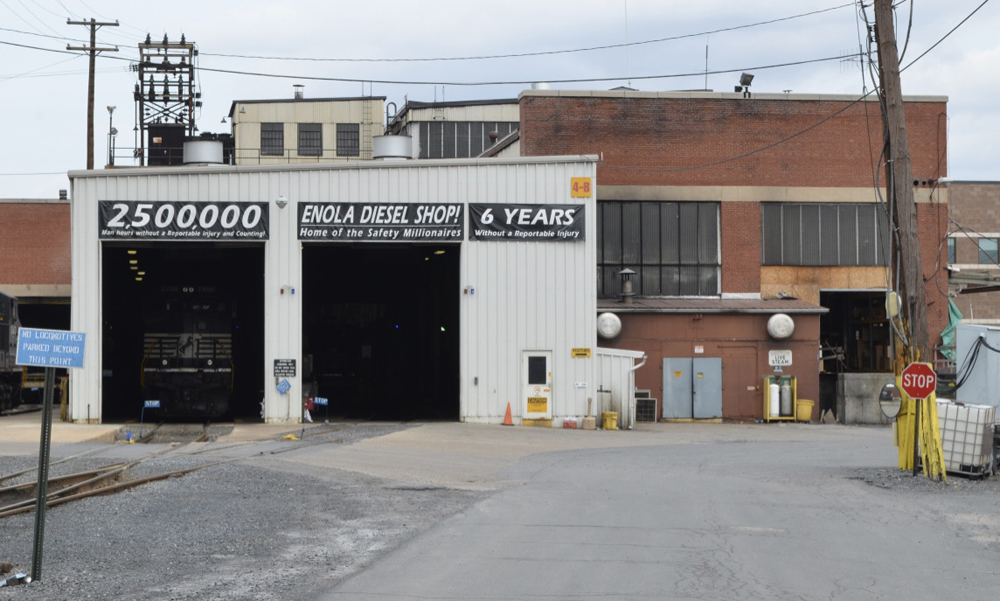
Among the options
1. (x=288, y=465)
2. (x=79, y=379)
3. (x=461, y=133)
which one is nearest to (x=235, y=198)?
(x=79, y=379)

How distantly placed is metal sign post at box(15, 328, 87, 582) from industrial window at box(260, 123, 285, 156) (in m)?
59.0

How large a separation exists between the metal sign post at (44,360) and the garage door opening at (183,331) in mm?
21661

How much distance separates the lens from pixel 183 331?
33.8 meters

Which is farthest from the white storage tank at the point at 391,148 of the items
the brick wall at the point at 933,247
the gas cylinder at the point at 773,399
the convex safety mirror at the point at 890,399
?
the brick wall at the point at 933,247

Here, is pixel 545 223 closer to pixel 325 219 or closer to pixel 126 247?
pixel 325 219

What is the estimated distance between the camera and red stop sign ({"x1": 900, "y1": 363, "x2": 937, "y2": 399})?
2025 cm

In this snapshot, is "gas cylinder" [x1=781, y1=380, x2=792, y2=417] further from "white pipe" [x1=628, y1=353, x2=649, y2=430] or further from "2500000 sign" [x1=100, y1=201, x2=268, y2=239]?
"2500000 sign" [x1=100, y1=201, x2=268, y2=239]

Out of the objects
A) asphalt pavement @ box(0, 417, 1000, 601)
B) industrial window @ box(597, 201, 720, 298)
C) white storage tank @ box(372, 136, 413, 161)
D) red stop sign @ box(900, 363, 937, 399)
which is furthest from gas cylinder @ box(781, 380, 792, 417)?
red stop sign @ box(900, 363, 937, 399)

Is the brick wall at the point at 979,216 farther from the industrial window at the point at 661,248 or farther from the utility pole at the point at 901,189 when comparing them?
the utility pole at the point at 901,189

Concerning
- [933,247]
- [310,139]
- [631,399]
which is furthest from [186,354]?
[310,139]

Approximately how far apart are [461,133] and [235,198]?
3563 cm

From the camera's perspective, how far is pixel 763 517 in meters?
15.6

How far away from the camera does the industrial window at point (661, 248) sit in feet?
133

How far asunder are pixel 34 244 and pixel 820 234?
34.0 m
